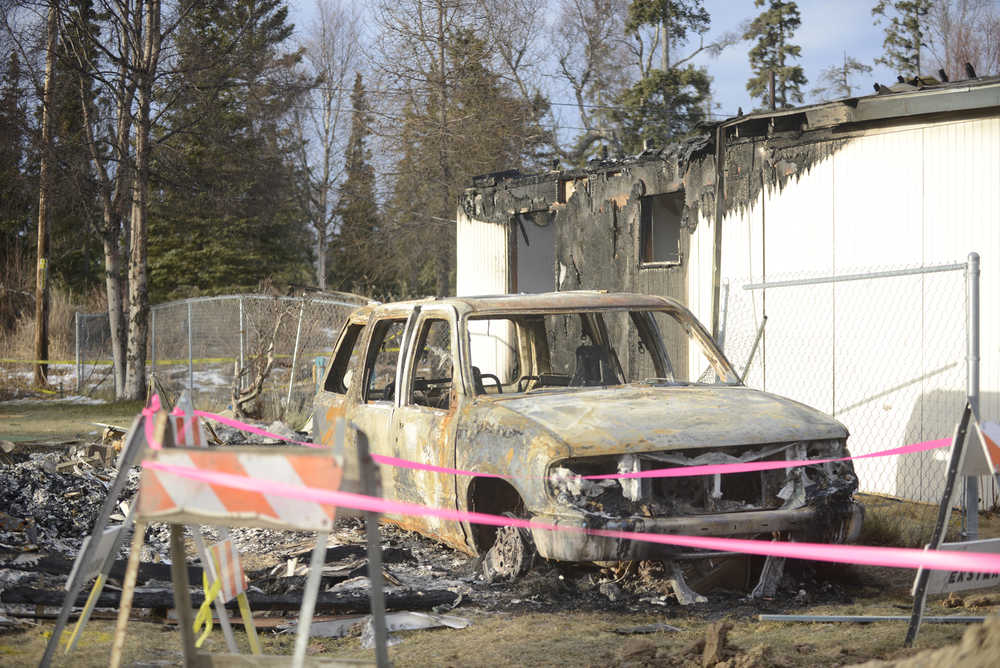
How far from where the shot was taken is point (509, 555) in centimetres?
608

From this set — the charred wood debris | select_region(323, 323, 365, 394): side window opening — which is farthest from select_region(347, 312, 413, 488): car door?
the charred wood debris

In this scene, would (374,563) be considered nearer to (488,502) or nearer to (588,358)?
(488,502)

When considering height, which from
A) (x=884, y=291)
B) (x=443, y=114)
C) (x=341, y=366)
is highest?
(x=443, y=114)

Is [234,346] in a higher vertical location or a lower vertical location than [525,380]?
lower

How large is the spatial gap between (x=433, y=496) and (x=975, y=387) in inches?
149

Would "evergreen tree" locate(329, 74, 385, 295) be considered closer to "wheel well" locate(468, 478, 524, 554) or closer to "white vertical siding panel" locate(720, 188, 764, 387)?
"white vertical siding panel" locate(720, 188, 764, 387)

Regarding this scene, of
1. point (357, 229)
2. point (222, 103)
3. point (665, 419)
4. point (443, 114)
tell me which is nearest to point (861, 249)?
point (665, 419)

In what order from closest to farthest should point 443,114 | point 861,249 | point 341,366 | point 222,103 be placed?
1. point 341,366
2. point 861,249
3. point 222,103
4. point 443,114

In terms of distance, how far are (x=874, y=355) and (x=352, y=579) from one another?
19.9 feet

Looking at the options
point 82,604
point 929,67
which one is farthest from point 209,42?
point 929,67

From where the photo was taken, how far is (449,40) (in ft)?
116

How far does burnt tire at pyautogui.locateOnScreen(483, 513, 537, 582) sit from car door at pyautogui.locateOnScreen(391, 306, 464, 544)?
30 centimetres

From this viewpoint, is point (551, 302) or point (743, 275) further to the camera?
point (743, 275)

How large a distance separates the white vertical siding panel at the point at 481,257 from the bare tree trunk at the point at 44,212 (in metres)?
8.84
